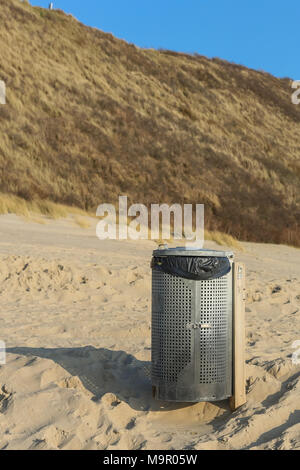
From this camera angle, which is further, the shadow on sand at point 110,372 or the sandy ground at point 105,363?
the shadow on sand at point 110,372

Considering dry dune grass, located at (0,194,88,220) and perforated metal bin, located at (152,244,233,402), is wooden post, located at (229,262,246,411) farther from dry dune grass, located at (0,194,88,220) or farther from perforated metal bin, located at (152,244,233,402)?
dry dune grass, located at (0,194,88,220)

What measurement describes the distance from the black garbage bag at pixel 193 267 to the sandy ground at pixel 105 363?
1.14m

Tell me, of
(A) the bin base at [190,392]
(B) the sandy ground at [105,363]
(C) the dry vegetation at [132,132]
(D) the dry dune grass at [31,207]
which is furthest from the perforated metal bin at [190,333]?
(C) the dry vegetation at [132,132]

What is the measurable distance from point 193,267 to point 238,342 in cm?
76

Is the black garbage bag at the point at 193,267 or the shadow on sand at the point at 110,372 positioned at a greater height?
the black garbage bag at the point at 193,267

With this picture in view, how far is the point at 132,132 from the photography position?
2488cm

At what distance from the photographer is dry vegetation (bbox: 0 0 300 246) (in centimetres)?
1995

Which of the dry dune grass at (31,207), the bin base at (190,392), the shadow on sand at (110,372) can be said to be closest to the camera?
the bin base at (190,392)

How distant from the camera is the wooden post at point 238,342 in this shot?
4.64 metres

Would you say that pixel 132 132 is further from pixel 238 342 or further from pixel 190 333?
pixel 190 333

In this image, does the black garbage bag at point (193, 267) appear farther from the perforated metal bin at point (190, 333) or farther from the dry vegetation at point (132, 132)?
the dry vegetation at point (132, 132)

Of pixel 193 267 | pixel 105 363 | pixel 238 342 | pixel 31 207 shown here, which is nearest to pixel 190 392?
pixel 238 342

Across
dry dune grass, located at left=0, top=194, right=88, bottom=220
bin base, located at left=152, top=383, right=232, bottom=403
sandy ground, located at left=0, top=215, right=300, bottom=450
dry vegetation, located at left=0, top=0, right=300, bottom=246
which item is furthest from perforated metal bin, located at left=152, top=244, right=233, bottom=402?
dry vegetation, located at left=0, top=0, right=300, bottom=246
